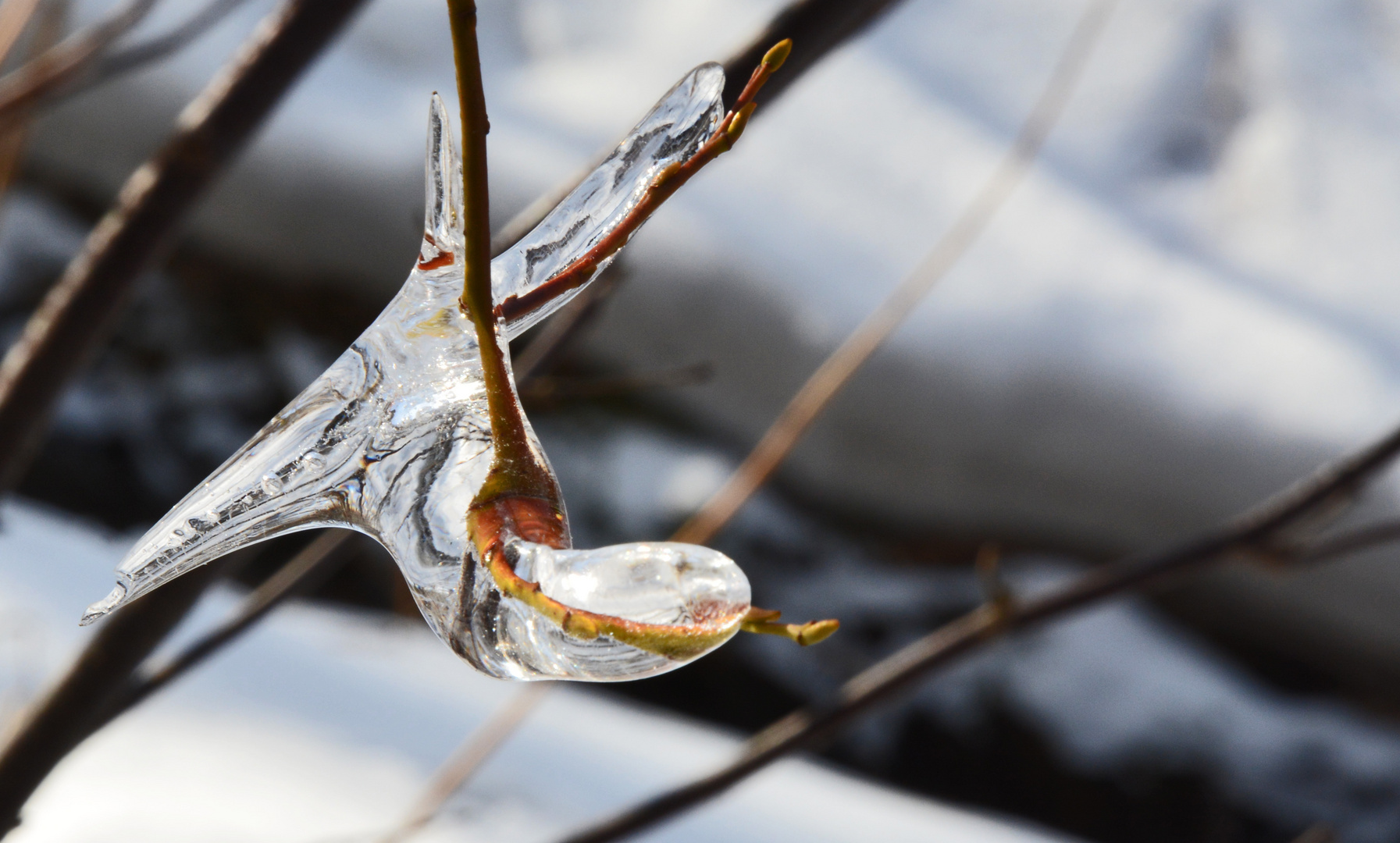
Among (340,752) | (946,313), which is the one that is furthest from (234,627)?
(946,313)

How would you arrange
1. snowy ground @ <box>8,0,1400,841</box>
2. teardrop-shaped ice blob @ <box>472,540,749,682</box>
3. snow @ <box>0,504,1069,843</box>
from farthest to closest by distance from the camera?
snowy ground @ <box>8,0,1400,841</box> < snow @ <box>0,504,1069,843</box> < teardrop-shaped ice blob @ <box>472,540,749,682</box>

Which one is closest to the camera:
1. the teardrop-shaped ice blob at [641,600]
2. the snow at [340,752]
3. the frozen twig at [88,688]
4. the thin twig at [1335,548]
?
the teardrop-shaped ice blob at [641,600]

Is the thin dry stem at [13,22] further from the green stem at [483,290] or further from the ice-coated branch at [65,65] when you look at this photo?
the green stem at [483,290]

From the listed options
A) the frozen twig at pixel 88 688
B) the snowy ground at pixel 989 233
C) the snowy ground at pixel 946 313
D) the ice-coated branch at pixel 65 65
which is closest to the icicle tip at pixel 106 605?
the frozen twig at pixel 88 688

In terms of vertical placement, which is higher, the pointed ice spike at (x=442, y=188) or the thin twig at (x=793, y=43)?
the thin twig at (x=793, y=43)

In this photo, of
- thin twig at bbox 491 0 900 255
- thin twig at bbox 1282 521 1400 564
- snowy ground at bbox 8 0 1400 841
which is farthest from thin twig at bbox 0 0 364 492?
snowy ground at bbox 8 0 1400 841

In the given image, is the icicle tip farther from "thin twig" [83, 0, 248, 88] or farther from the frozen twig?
"thin twig" [83, 0, 248, 88]
